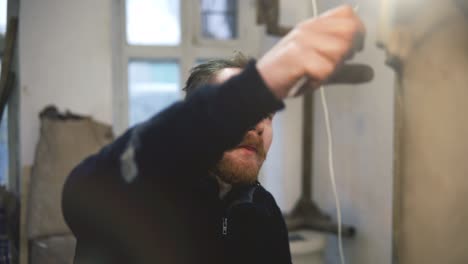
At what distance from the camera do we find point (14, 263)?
73.4 inches

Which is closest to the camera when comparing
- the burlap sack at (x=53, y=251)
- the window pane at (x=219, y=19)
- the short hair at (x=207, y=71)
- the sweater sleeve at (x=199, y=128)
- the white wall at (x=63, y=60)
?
the sweater sleeve at (x=199, y=128)

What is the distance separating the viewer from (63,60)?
6.39ft

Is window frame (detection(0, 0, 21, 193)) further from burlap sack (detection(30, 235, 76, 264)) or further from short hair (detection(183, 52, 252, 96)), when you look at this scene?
short hair (detection(183, 52, 252, 96))

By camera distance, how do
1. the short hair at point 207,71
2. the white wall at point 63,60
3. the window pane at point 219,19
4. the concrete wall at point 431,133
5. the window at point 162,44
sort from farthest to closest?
the window pane at point 219,19, the window at point 162,44, the white wall at point 63,60, the concrete wall at point 431,133, the short hair at point 207,71

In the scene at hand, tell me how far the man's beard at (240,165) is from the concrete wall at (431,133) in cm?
36

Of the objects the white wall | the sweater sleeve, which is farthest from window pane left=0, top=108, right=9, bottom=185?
the sweater sleeve

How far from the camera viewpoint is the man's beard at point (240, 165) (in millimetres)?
818

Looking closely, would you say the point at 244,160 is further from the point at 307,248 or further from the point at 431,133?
the point at 307,248

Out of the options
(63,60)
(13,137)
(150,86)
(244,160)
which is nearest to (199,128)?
(244,160)

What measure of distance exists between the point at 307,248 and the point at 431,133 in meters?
0.76

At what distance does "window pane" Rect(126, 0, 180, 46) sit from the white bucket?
1.03 metres

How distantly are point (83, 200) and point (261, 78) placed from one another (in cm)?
25

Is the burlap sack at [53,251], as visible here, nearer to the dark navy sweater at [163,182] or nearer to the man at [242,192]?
the man at [242,192]

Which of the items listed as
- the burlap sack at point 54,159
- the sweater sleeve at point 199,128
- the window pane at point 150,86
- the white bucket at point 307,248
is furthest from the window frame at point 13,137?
the sweater sleeve at point 199,128
